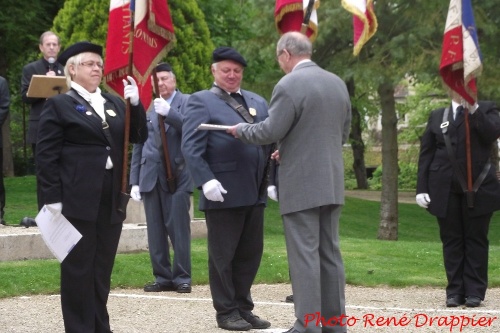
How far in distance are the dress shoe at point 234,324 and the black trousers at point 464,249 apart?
87.7 inches

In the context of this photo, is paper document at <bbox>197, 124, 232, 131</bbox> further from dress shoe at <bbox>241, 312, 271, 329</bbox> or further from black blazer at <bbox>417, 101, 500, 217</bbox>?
black blazer at <bbox>417, 101, 500, 217</bbox>

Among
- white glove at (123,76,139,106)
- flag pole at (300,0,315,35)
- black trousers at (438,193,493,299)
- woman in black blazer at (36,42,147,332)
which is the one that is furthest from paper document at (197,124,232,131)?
black trousers at (438,193,493,299)

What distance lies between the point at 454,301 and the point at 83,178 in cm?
378

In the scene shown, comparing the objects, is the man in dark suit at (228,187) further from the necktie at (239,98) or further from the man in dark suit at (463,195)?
the man in dark suit at (463,195)

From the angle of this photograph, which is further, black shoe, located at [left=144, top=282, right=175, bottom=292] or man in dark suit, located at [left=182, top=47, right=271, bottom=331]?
black shoe, located at [left=144, top=282, right=175, bottom=292]

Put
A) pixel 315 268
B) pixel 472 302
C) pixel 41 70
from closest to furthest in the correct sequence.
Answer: pixel 315 268
pixel 472 302
pixel 41 70

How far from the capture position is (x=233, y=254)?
8.49 metres

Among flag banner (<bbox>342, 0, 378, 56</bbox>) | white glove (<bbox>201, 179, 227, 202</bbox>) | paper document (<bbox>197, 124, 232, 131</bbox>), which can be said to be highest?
flag banner (<bbox>342, 0, 378, 56</bbox>)

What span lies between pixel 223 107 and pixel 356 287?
3.19m

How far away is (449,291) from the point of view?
9.72m

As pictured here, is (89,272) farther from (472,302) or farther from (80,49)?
(472,302)

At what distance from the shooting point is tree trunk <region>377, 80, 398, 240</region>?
22500mm

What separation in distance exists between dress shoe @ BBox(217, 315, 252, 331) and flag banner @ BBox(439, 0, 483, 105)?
9.99 ft

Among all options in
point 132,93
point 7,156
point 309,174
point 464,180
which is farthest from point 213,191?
point 7,156
